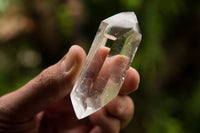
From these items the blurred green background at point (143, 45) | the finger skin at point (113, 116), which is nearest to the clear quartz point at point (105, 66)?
the finger skin at point (113, 116)

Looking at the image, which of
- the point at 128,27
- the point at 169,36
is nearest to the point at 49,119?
the point at 128,27

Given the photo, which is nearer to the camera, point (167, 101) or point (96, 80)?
point (96, 80)

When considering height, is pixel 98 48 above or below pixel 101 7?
above

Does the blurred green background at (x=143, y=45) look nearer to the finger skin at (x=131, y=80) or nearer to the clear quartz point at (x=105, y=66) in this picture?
the finger skin at (x=131, y=80)

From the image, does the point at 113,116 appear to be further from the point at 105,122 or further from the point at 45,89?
the point at 45,89

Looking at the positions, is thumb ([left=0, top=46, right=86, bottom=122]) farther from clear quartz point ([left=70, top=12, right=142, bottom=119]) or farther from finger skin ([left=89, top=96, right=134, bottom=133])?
finger skin ([left=89, top=96, right=134, bottom=133])

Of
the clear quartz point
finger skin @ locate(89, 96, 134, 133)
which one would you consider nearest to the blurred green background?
finger skin @ locate(89, 96, 134, 133)

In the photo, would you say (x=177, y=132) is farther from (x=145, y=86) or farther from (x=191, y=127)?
(x=145, y=86)
